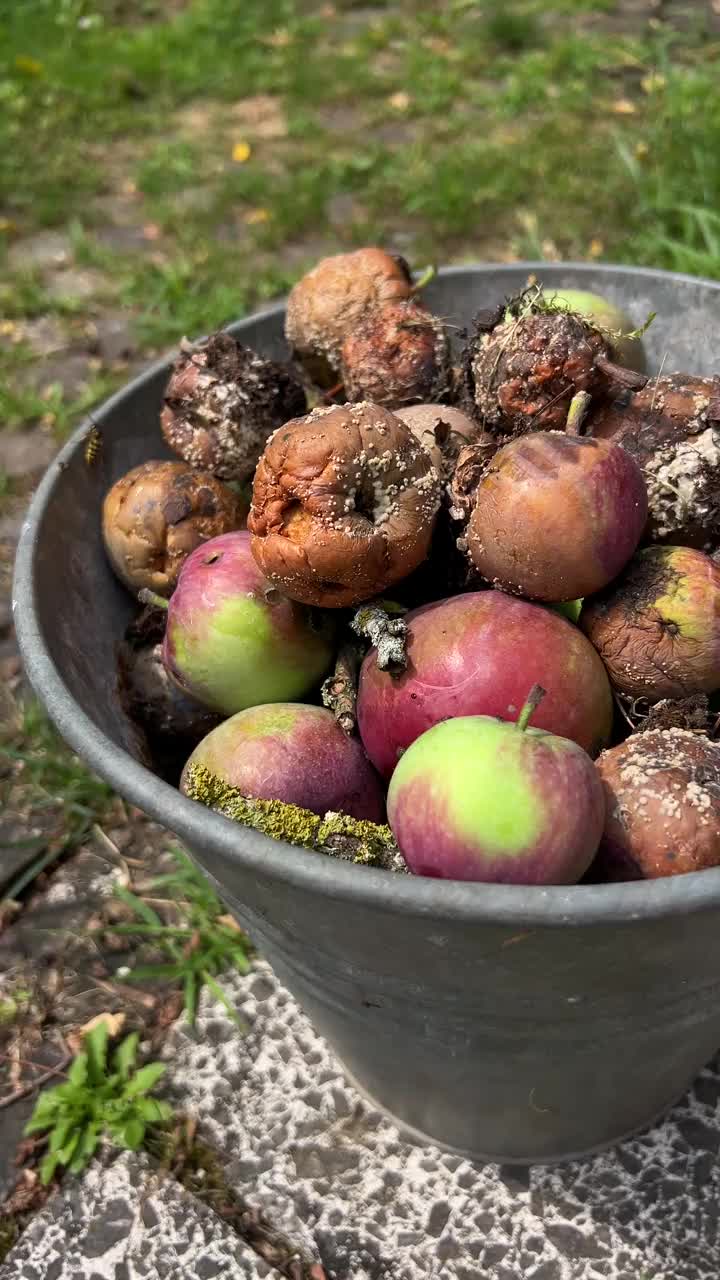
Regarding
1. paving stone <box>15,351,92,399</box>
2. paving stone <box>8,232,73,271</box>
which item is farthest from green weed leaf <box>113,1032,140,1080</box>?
paving stone <box>8,232,73,271</box>

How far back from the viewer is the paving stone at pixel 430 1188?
6.10 ft

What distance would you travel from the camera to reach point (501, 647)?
4.74ft

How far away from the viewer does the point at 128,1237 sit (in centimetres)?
193

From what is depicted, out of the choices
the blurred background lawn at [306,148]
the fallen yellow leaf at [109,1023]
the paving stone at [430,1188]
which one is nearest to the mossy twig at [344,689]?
the paving stone at [430,1188]

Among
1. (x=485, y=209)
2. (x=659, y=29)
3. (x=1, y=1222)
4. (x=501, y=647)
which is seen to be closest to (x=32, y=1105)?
(x=1, y=1222)

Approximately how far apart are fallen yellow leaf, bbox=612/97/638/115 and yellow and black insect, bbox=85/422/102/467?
432cm

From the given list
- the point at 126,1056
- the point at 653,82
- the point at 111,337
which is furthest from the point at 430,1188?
the point at 653,82

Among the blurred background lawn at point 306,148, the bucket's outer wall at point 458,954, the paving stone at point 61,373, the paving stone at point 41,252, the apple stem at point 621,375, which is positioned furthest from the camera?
the paving stone at point 41,252

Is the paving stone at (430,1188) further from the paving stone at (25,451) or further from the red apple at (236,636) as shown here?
the paving stone at (25,451)

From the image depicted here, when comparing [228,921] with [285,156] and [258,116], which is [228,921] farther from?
[258,116]

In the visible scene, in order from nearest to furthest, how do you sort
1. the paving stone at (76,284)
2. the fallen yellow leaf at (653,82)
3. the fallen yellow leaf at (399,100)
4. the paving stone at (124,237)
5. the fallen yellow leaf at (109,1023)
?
1. the fallen yellow leaf at (109,1023)
2. the paving stone at (76,284)
3. the paving stone at (124,237)
4. the fallen yellow leaf at (653,82)
5. the fallen yellow leaf at (399,100)

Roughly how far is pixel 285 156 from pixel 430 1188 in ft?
16.0

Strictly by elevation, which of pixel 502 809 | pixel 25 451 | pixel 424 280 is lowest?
pixel 25 451

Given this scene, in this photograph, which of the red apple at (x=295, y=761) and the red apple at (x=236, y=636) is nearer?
the red apple at (x=295, y=761)
